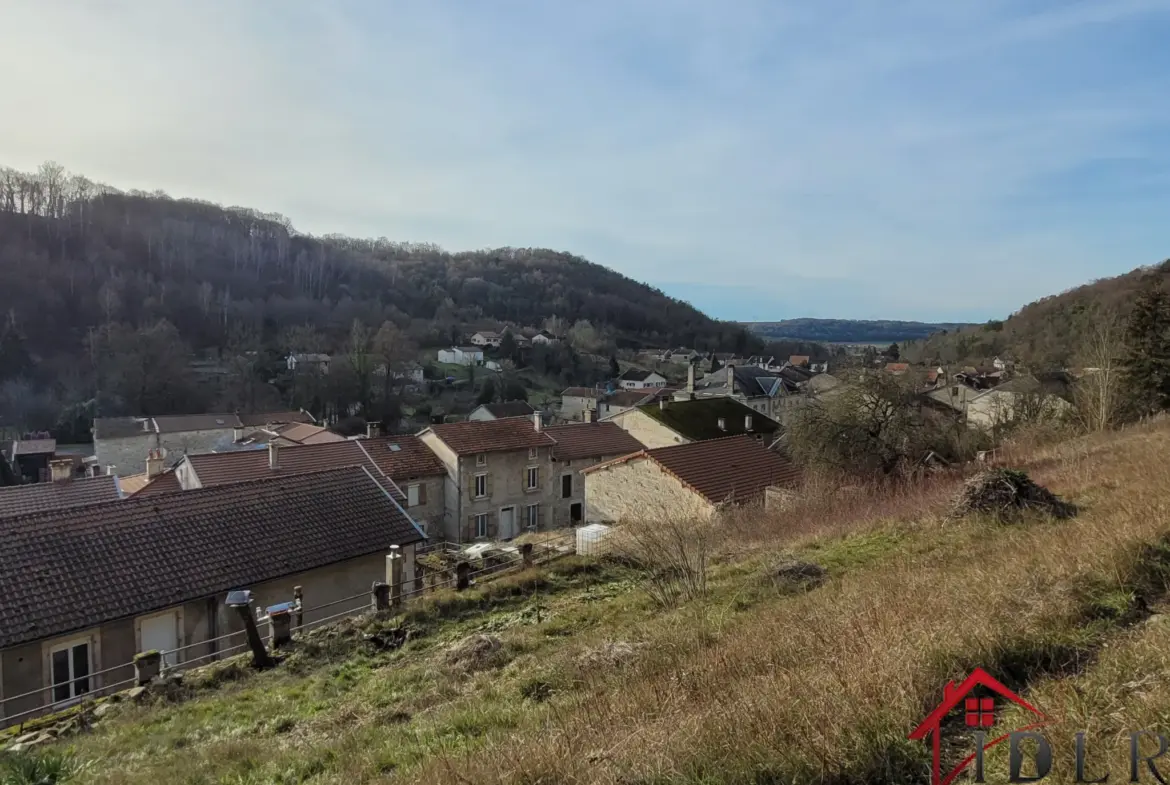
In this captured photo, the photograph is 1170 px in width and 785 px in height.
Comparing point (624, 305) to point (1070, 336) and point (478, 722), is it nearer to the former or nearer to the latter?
point (1070, 336)

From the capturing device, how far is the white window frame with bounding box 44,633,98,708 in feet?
38.0

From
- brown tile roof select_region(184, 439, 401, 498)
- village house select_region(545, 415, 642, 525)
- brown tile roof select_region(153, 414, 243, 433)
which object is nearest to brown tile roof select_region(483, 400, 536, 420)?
brown tile roof select_region(153, 414, 243, 433)

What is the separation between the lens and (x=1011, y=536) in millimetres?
8242

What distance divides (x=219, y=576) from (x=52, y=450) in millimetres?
46923

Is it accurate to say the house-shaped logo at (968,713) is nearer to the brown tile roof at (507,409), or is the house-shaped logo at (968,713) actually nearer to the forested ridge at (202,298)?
the brown tile roof at (507,409)

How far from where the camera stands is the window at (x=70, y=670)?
38.5ft

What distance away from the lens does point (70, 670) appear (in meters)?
12.0

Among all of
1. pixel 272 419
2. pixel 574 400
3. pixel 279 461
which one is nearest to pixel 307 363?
pixel 272 419

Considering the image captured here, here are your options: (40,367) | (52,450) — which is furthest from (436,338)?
(52,450)

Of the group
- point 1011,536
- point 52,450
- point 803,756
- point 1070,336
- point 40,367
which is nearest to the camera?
point 803,756

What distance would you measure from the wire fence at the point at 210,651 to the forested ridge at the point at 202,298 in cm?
5474

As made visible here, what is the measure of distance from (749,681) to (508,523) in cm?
2591

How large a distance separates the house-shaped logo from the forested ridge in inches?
2711

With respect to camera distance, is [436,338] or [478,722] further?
[436,338]
